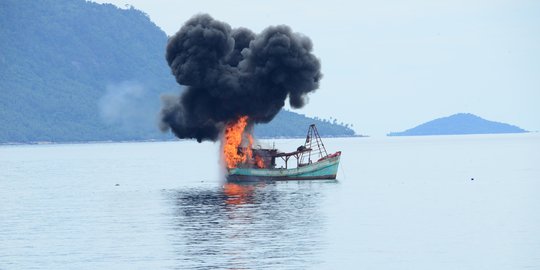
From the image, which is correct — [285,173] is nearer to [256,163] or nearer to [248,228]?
[256,163]

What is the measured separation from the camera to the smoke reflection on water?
66625 mm

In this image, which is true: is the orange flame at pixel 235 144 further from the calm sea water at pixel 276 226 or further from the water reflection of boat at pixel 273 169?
the calm sea water at pixel 276 226

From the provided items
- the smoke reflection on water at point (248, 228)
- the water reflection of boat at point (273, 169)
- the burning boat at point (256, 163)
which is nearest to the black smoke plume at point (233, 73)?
the burning boat at point (256, 163)

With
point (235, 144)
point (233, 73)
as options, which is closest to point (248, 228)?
point (235, 144)

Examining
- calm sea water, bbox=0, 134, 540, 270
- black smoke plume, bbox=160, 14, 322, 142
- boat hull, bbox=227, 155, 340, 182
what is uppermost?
black smoke plume, bbox=160, 14, 322, 142

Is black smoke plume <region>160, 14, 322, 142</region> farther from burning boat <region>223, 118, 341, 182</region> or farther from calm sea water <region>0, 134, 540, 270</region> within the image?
calm sea water <region>0, 134, 540, 270</region>

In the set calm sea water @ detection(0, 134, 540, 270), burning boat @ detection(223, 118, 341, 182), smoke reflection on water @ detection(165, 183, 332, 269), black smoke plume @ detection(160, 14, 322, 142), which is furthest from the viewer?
black smoke plume @ detection(160, 14, 322, 142)

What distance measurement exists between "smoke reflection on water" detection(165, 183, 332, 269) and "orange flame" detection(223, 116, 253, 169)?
8234mm

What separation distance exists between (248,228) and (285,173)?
5200cm

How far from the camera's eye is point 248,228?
83688mm

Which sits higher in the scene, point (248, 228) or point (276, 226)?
point (276, 226)

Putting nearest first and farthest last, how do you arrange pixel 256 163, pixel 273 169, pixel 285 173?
1. pixel 273 169
2. pixel 256 163
3. pixel 285 173

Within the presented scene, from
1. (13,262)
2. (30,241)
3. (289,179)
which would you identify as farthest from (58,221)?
(289,179)

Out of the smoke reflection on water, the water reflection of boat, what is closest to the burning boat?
the water reflection of boat
